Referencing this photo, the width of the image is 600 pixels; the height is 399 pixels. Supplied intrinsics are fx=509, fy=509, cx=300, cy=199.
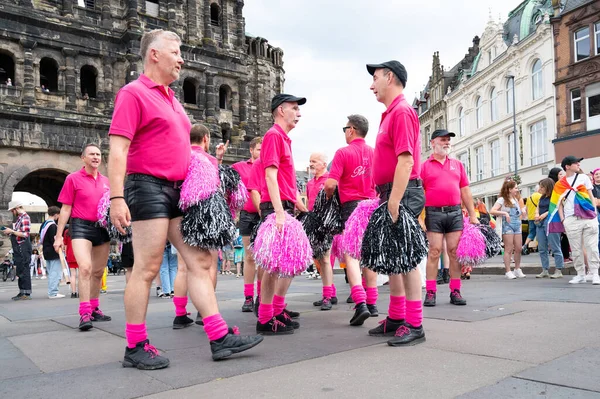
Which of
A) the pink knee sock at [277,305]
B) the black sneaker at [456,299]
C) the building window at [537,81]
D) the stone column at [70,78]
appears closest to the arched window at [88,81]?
the stone column at [70,78]

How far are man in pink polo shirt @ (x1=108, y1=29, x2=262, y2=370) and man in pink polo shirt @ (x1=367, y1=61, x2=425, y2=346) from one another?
4.37 ft

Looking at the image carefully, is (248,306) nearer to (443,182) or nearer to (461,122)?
(443,182)

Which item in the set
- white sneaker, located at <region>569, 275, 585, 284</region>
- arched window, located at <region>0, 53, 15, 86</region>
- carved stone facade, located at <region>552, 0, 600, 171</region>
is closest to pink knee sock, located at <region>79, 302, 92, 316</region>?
white sneaker, located at <region>569, 275, 585, 284</region>

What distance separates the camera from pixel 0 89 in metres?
24.8

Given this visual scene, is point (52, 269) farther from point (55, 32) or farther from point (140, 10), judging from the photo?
point (140, 10)

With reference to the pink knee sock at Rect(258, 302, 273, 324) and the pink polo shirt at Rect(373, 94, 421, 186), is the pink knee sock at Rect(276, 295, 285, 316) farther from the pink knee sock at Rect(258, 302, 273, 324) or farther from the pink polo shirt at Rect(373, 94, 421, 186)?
the pink polo shirt at Rect(373, 94, 421, 186)

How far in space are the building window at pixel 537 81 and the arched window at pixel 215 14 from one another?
21.4m

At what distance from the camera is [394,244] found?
4.19m

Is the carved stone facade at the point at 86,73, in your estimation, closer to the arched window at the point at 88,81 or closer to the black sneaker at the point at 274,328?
the arched window at the point at 88,81

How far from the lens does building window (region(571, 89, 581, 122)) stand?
3012 cm

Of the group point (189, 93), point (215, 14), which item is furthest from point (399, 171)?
point (215, 14)

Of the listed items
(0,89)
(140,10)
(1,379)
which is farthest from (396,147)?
(140,10)

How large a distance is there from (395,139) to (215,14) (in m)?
32.2

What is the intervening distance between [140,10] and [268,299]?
1102 inches
